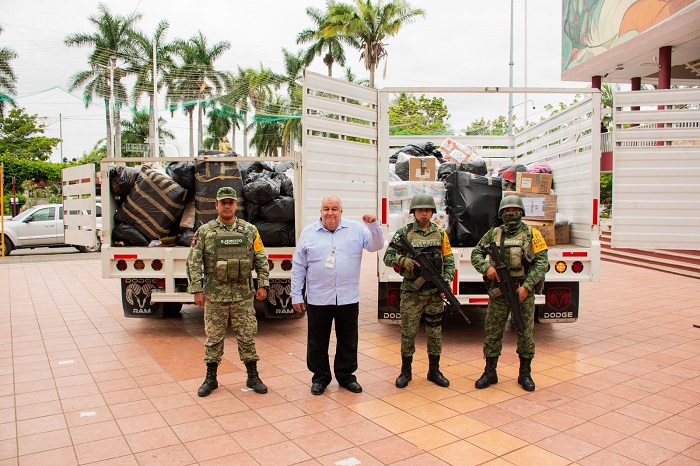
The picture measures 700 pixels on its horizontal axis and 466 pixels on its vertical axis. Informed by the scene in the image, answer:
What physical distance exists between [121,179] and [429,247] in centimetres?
376

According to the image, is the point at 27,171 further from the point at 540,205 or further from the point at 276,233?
the point at 540,205

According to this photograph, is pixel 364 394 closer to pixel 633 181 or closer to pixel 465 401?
pixel 465 401

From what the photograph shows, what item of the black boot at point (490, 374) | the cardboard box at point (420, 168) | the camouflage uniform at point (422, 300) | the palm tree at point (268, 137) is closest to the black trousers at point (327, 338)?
the camouflage uniform at point (422, 300)

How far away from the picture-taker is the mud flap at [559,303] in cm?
629

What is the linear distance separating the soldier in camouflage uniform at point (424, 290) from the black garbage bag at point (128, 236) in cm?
314

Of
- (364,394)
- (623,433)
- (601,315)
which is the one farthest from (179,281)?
(601,315)

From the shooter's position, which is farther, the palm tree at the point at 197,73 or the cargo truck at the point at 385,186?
the palm tree at the point at 197,73

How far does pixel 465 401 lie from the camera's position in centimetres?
461

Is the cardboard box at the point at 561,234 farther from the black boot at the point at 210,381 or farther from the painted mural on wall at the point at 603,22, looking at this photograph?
the painted mural on wall at the point at 603,22

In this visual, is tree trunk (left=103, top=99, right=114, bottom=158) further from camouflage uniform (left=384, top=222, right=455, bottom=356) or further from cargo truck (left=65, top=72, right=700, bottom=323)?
camouflage uniform (left=384, top=222, right=455, bottom=356)

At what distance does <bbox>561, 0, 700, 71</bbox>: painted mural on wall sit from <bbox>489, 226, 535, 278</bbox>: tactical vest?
11.2 meters

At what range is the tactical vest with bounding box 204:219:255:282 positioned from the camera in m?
4.70

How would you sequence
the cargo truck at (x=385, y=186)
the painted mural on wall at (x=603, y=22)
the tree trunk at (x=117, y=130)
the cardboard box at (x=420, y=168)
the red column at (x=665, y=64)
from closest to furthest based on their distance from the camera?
the cargo truck at (x=385, y=186) → the cardboard box at (x=420, y=168) → the painted mural on wall at (x=603, y=22) → the red column at (x=665, y=64) → the tree trunk at (x=117, y=130)

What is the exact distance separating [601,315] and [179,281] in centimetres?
565
